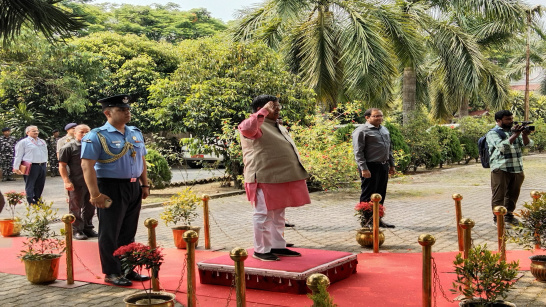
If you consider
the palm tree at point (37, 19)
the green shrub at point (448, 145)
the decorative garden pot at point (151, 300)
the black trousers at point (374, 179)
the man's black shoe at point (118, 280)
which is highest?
the palm tree at point (37, 19)

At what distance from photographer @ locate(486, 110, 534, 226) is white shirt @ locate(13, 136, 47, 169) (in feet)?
27.9

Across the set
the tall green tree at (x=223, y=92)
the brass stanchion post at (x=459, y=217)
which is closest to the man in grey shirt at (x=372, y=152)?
the brass stanchion post at (x=459, y=217)

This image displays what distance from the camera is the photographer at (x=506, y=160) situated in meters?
8.05

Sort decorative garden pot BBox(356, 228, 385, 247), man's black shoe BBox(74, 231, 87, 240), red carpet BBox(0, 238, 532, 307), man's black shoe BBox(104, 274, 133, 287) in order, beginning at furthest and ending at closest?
man's black shoe BBox(74, 231, 87, 240), decorative garden pot BBox(356, 228, 385, 247), man's black shoe BBox(104, 274, 133, 287), red carpet BBox(0, 238, 532, 307)

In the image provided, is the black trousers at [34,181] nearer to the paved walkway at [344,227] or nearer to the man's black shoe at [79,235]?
the paved walkway at [344,227]

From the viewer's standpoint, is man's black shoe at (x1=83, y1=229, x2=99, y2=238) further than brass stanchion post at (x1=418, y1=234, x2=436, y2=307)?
Yes

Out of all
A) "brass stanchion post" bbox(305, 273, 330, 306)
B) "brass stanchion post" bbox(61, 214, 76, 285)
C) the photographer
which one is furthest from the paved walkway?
"brass stanchion post" bbox(305, 273, 330, 306)

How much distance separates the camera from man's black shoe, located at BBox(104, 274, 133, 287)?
5.59 m

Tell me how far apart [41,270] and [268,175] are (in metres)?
2.52

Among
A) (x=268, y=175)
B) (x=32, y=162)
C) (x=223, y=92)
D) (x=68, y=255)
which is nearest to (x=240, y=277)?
(x=268, y=175)

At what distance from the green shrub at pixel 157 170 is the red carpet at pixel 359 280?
710 centimetres

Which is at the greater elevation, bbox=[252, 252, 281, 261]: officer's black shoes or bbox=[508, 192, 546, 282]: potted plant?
bbox=[508, 192, 546, 282]: potted plant

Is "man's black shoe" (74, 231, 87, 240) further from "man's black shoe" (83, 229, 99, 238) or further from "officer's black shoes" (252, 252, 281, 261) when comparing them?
"officer's black shoes" (252, 252, 281, 261)

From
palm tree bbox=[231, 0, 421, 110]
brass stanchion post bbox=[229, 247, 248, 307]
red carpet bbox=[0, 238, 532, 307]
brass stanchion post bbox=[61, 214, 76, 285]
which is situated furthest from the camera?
palm tree bbox=[231, 0, 421, 110]
